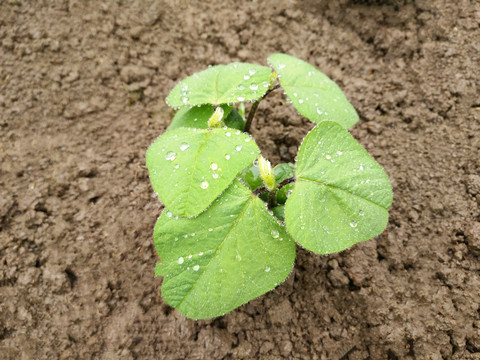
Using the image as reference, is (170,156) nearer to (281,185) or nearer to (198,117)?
(198,117)

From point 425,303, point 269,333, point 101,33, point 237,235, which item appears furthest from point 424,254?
point 101,33

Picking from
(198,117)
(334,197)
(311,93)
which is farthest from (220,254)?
(311,93)

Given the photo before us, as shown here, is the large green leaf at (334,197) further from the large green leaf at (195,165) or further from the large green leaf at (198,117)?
the large green leaf at (198,117)

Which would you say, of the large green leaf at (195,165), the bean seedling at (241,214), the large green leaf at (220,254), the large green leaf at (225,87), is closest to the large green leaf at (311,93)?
the large green leaf at (225,87)

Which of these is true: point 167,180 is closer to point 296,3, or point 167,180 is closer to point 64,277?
point 64,277

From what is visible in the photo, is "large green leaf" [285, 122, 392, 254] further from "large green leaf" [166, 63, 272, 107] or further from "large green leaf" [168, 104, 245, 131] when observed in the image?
"large green leaf" [168, 104, 245, 131]

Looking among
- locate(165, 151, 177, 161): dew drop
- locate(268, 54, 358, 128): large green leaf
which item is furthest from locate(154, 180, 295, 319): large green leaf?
locate(268, 54, 358, 128): large green leaf
